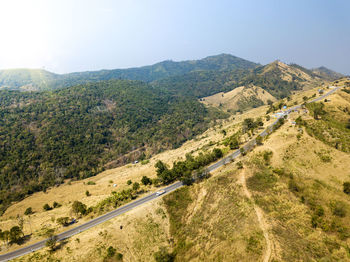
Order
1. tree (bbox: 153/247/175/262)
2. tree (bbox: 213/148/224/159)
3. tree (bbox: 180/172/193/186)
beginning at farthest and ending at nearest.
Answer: tree (bbox: 213/148/224/159) → tree (bbox: 180/172/193/186) → tree (bbox: 153/247/175/262)

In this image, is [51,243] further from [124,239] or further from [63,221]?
[124,239]

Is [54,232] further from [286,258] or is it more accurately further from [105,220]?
[286,258]

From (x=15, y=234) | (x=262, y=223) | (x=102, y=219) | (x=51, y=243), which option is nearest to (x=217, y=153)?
(x=262, y=223)

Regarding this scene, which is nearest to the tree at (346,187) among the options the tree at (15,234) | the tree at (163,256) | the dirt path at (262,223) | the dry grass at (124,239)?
the dirt path at (262,223)

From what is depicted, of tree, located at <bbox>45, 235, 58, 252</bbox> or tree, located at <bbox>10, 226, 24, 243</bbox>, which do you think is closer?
tree, located at <bbox>45, 235, 58, 252</bbox>

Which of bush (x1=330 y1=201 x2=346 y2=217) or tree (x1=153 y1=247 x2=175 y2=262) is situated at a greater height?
bush (x1=330 y1=201 x2=346 y2=217)

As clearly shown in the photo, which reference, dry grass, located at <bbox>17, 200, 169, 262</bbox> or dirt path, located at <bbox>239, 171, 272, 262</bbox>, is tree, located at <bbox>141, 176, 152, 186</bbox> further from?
dirt path, located at <bbox>239, 171, 272, 262</bbox>

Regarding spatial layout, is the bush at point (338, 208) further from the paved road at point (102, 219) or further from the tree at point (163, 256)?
the tree at point (163, 256)

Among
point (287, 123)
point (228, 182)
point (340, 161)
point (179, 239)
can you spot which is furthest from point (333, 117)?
point (179, 239)

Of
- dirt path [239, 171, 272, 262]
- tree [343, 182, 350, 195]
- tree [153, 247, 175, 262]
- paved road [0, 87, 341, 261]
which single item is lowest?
tree [153, 247, 175, 262]

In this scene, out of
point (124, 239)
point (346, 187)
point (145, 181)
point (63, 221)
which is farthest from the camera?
point (145, 181)

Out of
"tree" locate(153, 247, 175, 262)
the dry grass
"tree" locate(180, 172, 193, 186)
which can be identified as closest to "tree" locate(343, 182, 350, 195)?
"tree" locate(180, 172, 193, 186)
